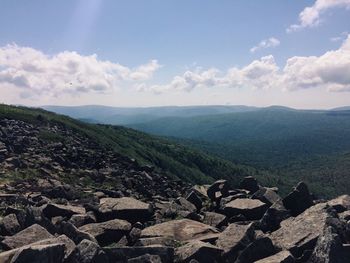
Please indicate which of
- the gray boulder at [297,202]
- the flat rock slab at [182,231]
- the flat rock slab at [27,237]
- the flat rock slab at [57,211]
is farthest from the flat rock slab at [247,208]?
the flat rock slab at [27,237]

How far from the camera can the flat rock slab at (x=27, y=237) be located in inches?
822

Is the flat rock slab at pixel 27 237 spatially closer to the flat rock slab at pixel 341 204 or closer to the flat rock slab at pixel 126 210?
the flat rock slab at pixel 126 210

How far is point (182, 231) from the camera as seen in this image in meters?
25.9

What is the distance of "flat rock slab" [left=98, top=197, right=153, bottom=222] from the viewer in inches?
1104

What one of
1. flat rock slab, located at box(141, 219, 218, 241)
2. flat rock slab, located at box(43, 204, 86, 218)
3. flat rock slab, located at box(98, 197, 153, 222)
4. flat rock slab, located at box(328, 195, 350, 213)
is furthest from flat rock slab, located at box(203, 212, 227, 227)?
flat rock slab, located at box(43, 204, 86, 218)

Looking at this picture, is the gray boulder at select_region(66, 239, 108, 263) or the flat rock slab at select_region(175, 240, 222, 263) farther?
the flat rock slab at select_region(175, 240, 222, 263)

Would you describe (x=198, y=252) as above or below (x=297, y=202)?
above

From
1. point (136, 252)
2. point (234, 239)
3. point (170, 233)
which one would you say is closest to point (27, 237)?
point (136, 252)

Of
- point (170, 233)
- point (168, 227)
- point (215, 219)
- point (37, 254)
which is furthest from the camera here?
point (215, 219)

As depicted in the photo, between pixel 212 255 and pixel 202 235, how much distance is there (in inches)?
162

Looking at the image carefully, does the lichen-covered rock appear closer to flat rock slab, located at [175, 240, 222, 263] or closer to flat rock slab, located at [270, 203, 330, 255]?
flat rock slab, located at [175, 240, 222, 263]

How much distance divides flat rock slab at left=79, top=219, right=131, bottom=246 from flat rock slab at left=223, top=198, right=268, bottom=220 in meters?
9.03

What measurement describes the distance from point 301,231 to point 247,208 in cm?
722

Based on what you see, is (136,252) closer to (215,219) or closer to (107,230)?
(107,230)
